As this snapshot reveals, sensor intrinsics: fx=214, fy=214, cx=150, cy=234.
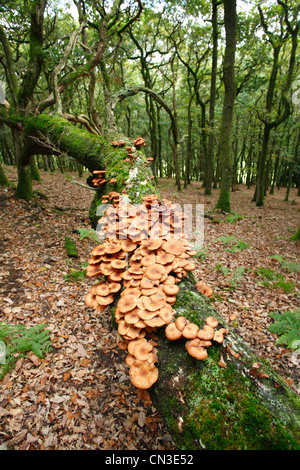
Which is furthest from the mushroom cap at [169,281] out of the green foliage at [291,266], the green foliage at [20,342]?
the green foliage at [291,266]

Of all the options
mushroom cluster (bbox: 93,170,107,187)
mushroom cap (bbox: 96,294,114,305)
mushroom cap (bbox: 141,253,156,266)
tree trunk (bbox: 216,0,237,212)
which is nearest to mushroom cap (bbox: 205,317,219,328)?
mushroom cap (bbox: 141,253,156,266)

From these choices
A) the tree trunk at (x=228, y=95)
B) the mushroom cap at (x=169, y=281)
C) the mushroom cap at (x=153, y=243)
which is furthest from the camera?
the tree trunk at (x=228, y=95)

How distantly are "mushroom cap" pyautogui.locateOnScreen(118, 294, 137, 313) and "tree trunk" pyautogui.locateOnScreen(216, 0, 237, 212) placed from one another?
948 cm

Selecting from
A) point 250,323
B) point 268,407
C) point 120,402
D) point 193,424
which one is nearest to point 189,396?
point 193,424

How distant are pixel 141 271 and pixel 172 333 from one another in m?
0.73

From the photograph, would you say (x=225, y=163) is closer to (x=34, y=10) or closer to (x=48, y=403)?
(x=34, y=10)

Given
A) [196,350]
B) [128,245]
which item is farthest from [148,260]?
[196,350]

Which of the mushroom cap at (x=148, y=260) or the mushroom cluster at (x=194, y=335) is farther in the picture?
the mushroom cap at (x=148, y=260)

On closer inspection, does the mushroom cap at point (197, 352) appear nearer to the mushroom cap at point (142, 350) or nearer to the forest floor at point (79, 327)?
the mushroom cap at point (142, 350)

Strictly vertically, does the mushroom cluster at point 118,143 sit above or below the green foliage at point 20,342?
above

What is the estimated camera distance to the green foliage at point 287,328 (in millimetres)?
3525

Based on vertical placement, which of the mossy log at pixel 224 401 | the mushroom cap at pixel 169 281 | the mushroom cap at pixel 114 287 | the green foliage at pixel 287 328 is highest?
the mushroom cap at pixel 169 281

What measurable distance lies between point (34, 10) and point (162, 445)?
10.3 m

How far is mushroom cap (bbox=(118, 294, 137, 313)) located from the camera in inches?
79.7
